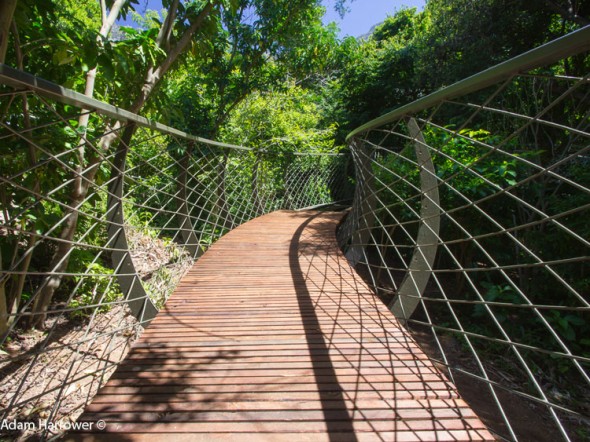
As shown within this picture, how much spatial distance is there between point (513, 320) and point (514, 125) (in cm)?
184

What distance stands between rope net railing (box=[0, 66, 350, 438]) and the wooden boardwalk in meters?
0.24

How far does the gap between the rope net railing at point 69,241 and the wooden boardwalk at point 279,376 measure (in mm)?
240

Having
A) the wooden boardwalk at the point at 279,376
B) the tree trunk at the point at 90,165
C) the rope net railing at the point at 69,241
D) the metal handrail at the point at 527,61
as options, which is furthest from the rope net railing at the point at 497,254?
the tree trunk at the point at 90,165

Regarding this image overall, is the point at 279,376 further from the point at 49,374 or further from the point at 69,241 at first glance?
the point at 49,374

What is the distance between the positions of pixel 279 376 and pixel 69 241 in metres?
0.96

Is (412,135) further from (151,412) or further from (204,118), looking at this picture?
→ (204,118)

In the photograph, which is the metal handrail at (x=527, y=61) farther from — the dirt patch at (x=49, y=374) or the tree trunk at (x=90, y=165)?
the tree trunk at (x=90, y=165)

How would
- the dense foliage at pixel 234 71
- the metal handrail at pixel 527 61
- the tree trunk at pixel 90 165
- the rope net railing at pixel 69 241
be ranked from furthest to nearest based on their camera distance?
the tree trunk at pixel 90 165, the dense foliage at pixel 234 71, the rope net railing at pixel 69 241, the metal handrail at pixel 527 61

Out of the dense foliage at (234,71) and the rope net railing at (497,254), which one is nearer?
the rope net railing at (497,254)

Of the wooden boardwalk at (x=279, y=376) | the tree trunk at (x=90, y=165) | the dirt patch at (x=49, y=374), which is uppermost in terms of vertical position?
the tree trunk at (x=90, y=165)

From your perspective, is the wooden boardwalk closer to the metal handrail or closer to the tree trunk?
the tree trunk

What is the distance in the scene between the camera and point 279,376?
53.1 inches

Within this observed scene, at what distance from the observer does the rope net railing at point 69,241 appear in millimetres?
1383

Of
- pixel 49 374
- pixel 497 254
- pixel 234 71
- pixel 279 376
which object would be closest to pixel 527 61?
pixel 279 376
